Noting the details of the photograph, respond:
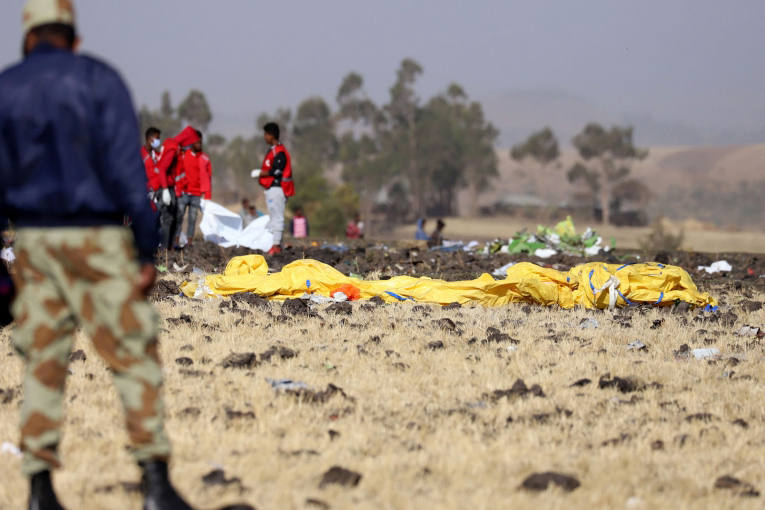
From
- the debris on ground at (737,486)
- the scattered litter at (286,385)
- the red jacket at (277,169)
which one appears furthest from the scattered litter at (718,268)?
the debris on ground at (737,486)

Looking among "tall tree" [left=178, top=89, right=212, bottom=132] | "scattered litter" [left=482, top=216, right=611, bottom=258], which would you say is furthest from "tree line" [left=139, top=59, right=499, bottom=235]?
"scattered litter" [left=482, top=216, right=611, bottom=258]

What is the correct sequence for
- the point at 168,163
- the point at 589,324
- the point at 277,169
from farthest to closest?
the point at 277,169 → the point at 168,163 → the point at 589,324

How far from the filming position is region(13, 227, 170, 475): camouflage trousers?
282 cm

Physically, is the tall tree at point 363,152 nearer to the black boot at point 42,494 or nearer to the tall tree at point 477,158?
the tall tree at point 477,158

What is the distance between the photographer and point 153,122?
9856 cm

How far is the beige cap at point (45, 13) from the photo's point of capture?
2918 mm

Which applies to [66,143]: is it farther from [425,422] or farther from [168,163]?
[168,163]

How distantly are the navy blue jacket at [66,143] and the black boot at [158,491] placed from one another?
2.78 feet

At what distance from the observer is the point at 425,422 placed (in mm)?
4258

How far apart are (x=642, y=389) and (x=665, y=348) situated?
135 cm

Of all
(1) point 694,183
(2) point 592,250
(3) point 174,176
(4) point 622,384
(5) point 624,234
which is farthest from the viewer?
(1) point 694,183

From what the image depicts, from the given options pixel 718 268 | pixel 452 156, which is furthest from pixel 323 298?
pixel 452 156

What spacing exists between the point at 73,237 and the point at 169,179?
930 centimetres

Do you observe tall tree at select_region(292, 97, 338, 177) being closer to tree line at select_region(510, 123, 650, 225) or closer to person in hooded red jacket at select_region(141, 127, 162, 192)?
tree line at select_region(510, 123, 650, 225)
